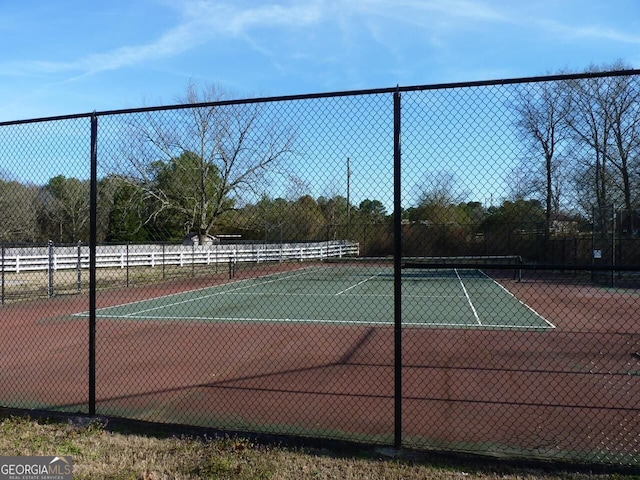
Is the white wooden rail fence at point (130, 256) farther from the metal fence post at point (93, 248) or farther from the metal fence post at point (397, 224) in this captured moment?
the metal fence post at point (397, 224)

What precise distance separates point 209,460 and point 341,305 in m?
11.2

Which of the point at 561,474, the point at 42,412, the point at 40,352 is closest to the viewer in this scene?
the point at 561,474

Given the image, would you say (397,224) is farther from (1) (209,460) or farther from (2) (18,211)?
(2) (18,211)

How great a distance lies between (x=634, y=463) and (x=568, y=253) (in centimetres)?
512

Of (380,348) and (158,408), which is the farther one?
(380,348)

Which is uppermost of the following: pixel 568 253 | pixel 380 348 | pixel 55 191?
pixel 55 191

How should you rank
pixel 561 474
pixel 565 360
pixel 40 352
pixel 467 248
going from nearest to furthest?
pixel 561 474 → pixel 467 248 → pixel 565 360 → pixel 40 352

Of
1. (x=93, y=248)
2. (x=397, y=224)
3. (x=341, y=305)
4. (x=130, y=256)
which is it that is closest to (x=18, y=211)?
(x=130, y=256)

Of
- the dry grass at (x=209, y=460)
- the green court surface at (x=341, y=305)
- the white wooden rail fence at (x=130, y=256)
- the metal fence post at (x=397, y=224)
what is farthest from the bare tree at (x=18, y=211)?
the metal fence post at (x=397, y=224)

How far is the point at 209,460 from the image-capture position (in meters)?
4.02

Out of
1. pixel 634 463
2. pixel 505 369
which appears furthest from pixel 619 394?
pixel 634 463

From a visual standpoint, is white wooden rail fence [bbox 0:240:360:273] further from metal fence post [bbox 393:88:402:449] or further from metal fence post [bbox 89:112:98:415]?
metal fence post [bbox 393:88:402:449]

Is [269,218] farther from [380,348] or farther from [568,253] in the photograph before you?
[568,253]

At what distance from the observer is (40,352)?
27.8ft
